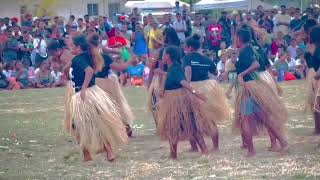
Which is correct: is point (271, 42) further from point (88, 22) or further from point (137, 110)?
point (137, 110)

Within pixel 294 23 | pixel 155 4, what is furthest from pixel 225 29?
pixel 155 4

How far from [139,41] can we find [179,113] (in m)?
15.3

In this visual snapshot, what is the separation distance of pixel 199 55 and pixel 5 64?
1444cm

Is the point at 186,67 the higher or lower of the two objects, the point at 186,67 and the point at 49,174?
the higher

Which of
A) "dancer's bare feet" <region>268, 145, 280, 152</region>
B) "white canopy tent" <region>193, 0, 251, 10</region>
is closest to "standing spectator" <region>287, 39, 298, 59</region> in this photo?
"dancer's bare feet" <region>268, 145, 280, 152</region>

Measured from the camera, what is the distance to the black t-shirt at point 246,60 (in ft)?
36.7

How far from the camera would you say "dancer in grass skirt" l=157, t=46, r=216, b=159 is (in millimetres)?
11180

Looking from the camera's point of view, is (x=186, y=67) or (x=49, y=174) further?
(x=186, y=67)

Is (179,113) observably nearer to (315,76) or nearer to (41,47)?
(315,76)

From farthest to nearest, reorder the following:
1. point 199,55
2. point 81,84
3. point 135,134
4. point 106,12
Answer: point 106,12, point 135,134, point 199,55, point 81,84

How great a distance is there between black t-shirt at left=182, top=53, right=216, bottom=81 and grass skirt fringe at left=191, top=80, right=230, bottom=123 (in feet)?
0.29

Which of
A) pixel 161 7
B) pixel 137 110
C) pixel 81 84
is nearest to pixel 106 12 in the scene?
pixel 161 7

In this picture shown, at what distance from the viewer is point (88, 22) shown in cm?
2655

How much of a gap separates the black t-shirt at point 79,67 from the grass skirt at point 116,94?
1.68 meters
